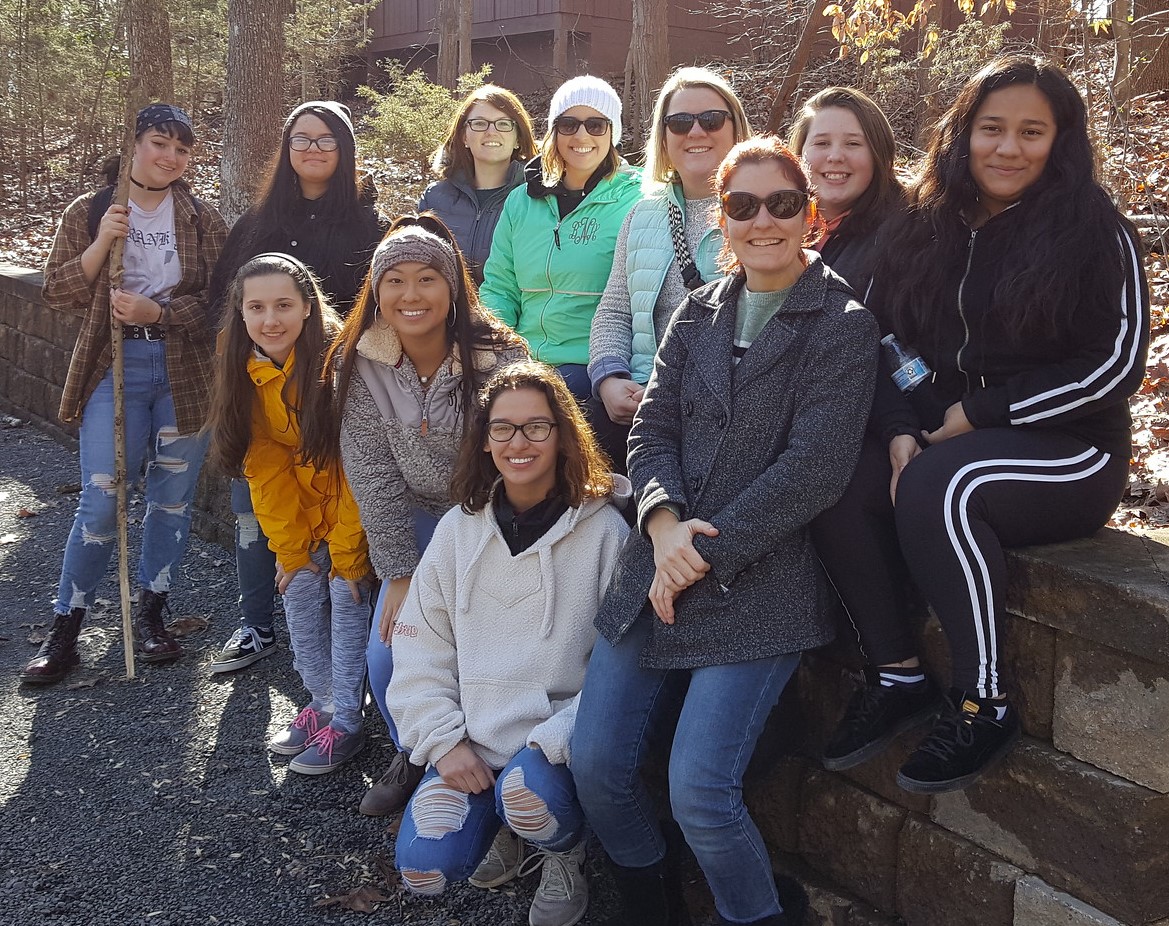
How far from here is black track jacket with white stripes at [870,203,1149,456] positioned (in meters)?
2.51

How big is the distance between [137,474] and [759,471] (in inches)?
129

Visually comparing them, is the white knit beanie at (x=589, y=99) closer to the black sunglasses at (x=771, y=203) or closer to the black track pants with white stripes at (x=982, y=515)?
the black sunglasses at (x=771, y=203)

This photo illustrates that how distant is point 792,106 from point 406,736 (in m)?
8.88

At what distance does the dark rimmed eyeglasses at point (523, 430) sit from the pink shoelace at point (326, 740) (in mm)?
1499

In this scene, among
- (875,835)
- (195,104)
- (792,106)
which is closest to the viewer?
(875,835)

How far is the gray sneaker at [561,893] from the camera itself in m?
3.08

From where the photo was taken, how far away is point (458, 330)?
12.1 ft

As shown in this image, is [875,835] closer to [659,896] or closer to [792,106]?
[659,896]

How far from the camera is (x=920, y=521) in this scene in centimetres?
248

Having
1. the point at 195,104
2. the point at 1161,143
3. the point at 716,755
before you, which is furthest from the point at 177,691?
the point at 195,104

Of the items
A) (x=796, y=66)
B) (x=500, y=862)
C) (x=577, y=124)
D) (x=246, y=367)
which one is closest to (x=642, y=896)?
(x=500, y=862)

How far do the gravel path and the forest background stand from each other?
2.51 meters

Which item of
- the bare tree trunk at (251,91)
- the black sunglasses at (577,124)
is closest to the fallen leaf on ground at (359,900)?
the black sunglasses at (577,124)

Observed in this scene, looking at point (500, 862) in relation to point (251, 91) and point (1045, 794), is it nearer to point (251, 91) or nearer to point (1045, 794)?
point (1045, 794)
